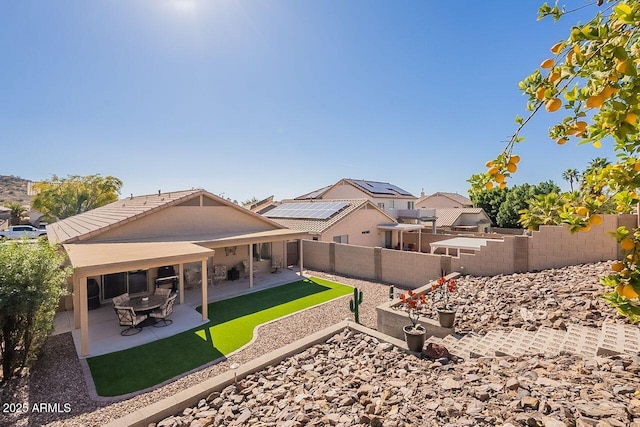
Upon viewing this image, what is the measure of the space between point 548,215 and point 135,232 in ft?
54.4

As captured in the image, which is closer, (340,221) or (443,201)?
(340,221)

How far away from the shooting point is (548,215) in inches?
114

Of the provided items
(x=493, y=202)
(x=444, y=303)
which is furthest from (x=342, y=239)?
(x=493, y=202)

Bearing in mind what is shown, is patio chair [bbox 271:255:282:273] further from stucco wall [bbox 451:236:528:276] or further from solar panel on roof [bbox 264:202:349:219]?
stucco wall [bbox 451:236:528:276]

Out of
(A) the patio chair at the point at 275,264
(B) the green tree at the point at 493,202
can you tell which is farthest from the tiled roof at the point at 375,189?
(A) the patio chair at the point at 275,264

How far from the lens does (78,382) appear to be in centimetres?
746

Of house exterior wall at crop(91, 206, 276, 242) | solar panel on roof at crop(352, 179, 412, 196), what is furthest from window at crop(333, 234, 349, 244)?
solar panel on roof at crop(352, 179, 412, 196)

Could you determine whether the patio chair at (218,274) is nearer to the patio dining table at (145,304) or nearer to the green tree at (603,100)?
the patio dining table at (145,304)

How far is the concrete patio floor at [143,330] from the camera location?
9531mm

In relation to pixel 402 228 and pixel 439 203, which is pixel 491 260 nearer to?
pixel 402 228

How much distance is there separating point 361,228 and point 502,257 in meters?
12.8

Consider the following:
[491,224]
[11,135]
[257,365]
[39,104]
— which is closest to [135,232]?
[39,104]

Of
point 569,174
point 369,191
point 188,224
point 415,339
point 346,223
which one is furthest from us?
point 569,174

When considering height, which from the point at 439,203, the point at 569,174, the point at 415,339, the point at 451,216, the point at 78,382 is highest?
the point at 569,174
